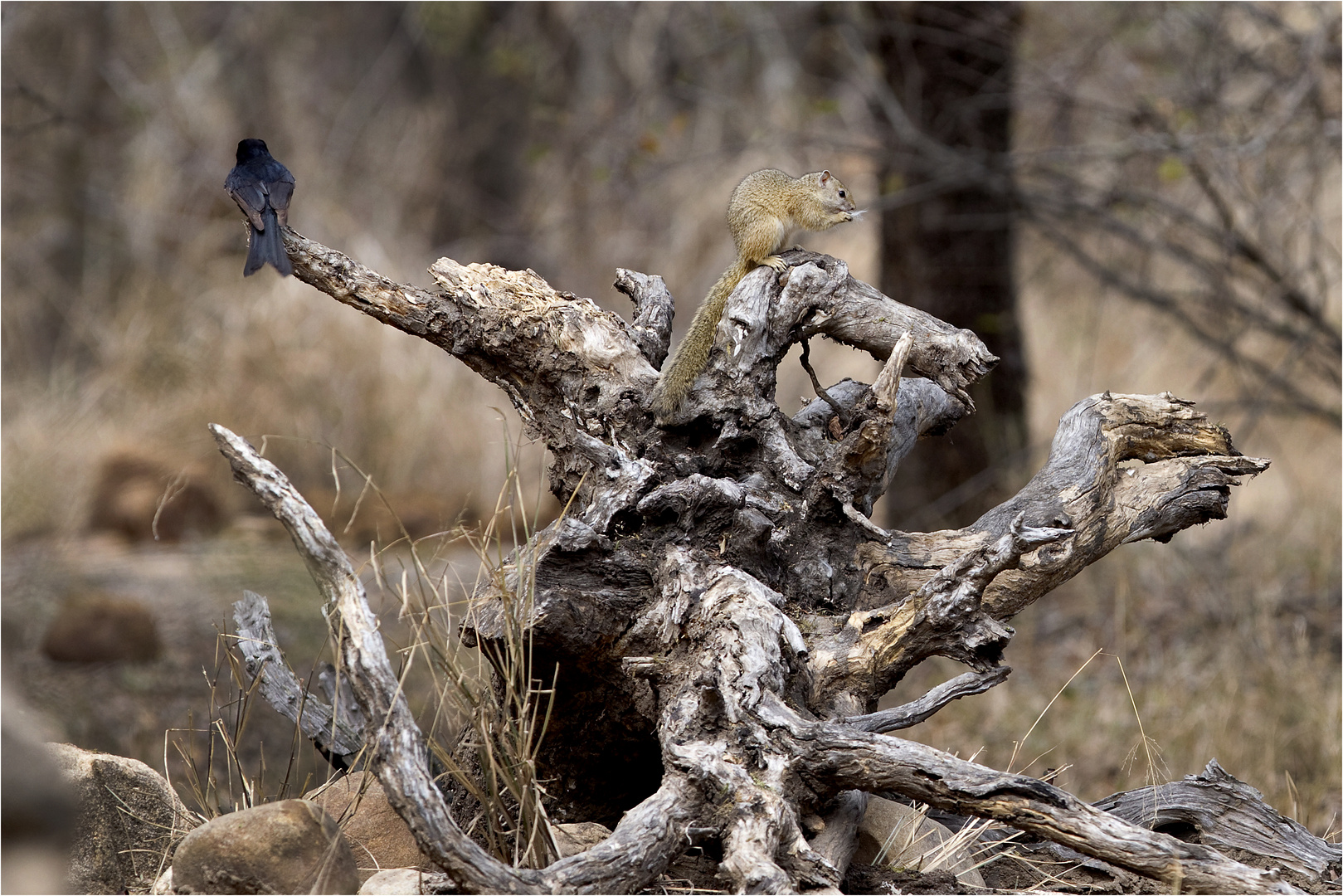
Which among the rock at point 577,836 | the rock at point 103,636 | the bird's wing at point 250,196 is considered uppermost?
the bird's wing at point 250,196

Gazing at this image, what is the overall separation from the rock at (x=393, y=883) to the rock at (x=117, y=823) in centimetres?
62

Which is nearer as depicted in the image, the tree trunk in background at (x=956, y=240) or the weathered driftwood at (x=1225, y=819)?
the weathered driftwood at (x=1225, y=819)

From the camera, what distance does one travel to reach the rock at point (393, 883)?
226 centimetres

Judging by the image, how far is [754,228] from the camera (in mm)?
3590

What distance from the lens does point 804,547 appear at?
297 centimetres

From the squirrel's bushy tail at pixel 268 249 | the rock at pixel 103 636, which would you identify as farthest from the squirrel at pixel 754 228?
the rock at pixel 103 636

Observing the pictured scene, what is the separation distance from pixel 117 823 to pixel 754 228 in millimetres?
2397

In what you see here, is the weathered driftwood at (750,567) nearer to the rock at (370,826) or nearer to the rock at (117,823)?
the rock at (370,826)

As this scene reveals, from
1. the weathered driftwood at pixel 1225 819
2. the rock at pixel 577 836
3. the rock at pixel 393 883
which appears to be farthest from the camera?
the weathered driftwood at pixel 1225 819

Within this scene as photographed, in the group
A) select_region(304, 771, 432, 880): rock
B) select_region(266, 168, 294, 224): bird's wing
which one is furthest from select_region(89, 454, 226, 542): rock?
select_region(304, 771, 432, 880): rock

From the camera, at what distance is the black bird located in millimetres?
2889

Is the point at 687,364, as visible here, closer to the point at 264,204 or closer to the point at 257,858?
the point at 264,204

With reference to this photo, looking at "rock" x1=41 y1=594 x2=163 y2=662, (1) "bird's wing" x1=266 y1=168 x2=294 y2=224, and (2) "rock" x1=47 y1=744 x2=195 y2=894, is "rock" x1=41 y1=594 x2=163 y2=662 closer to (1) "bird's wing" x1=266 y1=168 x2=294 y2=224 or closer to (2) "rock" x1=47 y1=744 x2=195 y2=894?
(2) "rock" x1=47 y1=744 x2=195 y2=894

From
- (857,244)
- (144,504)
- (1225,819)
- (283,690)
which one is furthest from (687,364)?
(857,244)
